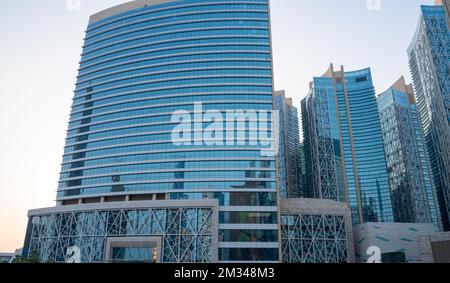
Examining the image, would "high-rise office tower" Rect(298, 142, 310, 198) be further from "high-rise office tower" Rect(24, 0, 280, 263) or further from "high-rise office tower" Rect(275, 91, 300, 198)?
"high-rise office tower" Rect(24, 0, 280, 263)

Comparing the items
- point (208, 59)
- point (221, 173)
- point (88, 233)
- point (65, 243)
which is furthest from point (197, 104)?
point (65, 243)

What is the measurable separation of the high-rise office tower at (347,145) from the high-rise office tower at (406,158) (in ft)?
23.3

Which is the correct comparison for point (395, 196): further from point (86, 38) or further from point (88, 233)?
point (86, 38)

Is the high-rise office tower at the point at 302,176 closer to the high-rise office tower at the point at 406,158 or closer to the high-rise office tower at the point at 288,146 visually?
the high-rise office tower at the point at 288,146

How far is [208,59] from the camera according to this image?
80750 millimetres

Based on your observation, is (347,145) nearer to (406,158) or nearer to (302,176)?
(302,176)

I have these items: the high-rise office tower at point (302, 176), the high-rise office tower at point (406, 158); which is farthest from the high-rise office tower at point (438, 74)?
the high-rise office tower at point (302, 176)

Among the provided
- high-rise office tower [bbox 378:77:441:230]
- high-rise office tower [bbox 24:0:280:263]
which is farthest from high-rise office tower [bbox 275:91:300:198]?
high-rise office tower [bbox 24:0:280:263]

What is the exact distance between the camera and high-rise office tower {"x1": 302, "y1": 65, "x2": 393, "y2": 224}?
386ft

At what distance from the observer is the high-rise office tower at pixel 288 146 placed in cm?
12379

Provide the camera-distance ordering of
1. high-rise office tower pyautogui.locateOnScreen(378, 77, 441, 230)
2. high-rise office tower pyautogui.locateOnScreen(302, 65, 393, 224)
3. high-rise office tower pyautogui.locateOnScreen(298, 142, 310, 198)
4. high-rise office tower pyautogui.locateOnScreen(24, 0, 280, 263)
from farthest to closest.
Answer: high-rise office tower pyautogui.locateOnScreen(298, 142, 310, 198)
high-rise office tower pyautogui.locateOnScreen(378, 77, 441, 230)
high-rise office tower pyautogui.locateOnScreen(302, 65, 393, 224)
high-rise office tower pyautogui.locateOnScreen(24, 0, 280, 263)

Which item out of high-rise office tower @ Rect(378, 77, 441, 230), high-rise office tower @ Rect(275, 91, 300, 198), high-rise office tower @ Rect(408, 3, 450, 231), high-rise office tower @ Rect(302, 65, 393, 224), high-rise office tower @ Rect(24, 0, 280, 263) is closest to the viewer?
high-rise office tower @ Rect(24, 0, 280, 263)

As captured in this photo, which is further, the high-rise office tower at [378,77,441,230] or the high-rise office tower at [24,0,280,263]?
the high-rise office tower at [378,77,441,230]

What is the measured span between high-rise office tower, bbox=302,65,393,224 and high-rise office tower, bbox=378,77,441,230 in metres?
7.11
